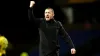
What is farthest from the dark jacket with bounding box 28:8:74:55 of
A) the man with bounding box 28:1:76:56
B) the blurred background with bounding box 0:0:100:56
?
the blurred background with bounding box 0:0:100:56

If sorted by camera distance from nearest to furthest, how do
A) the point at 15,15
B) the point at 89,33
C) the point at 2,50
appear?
the point at 2,50 → the point at 89,33 → the point at 15,15

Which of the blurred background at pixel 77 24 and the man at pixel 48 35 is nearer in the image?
the man at pixel 48 35

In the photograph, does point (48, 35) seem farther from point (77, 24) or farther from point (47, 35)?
point (77, 24)

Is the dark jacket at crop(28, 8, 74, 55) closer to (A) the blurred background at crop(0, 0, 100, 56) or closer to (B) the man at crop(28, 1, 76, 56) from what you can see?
(B) the man at crop(28, 1, 76, 56)

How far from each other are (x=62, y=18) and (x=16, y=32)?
112 cm

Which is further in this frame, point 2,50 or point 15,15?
point 15,15

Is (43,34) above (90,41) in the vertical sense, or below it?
above

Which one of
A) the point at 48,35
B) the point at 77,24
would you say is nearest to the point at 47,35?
the point at 48,35

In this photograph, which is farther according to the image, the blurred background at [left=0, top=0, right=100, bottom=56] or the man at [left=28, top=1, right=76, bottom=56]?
the blurred background at [left=0, top=0, right=100, bottom=56]

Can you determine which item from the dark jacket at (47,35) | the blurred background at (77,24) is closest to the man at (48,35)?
the dark jacket at (47,35)

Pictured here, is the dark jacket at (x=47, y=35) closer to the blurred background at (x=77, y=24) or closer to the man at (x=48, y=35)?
the man at (x=48, y=35)

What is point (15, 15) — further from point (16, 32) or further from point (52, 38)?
point (52, 38)

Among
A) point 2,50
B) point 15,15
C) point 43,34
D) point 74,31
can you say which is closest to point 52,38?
point 43,34

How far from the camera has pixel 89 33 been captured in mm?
6105
